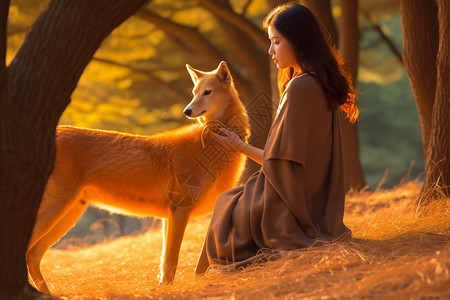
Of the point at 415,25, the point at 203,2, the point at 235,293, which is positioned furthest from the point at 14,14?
the point at 235,293

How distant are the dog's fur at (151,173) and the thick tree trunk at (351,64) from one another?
4.00m

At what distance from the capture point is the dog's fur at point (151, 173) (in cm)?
483

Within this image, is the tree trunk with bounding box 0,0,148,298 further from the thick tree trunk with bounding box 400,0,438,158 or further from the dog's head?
the thick tree trunk with bounding box 400,0,438,158

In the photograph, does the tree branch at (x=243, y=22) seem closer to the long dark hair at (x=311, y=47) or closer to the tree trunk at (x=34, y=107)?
the long dark hair at (x=311, y=47)

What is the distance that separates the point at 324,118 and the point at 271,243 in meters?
1.00

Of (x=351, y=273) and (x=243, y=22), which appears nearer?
(x=351, y=273)

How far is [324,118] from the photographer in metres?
3.86

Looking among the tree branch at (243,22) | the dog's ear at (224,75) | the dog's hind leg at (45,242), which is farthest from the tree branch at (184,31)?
the dog's hind leg at (45,242)

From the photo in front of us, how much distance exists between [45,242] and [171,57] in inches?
381

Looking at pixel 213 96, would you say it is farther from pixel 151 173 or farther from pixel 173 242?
pixel 173 242

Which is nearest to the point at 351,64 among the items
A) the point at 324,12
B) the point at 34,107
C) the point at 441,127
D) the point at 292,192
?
the point at 324,12

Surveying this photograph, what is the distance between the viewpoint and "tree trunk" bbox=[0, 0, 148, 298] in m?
3.05

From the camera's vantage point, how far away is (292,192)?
3697 millimetres

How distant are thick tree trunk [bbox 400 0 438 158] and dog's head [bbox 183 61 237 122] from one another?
2.39 m
